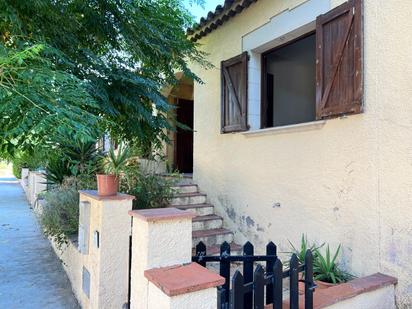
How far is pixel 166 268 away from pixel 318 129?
10.2 feet

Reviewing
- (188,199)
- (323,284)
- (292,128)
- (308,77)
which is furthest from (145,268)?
(308,77)

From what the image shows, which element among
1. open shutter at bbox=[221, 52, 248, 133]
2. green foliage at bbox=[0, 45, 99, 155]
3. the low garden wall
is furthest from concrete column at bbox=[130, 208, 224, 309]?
open shutter at bbox=[221, 52, 248, 133]

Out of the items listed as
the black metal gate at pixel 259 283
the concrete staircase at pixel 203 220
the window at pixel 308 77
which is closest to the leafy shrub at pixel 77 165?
the concrete staircase at pixel 203 220

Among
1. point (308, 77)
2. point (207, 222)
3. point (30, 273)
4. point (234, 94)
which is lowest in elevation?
point (30, 273)

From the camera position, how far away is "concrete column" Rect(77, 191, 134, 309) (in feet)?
10.7

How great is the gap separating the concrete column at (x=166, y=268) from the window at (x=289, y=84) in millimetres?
3959

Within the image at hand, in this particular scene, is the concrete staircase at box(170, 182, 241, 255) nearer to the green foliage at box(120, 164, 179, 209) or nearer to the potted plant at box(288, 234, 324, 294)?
the green foliage at box(120, 164, 179, 209)

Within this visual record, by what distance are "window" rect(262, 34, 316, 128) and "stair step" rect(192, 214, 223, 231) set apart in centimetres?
202

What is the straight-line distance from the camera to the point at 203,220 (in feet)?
20.3

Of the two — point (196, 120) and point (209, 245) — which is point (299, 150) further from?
point (196, 120)

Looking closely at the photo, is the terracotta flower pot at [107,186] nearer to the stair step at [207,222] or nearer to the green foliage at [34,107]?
the green foliage at [34,107]

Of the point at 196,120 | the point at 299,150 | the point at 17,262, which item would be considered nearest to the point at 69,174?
the point at 17,262

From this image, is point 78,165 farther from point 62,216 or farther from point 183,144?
point 183,144

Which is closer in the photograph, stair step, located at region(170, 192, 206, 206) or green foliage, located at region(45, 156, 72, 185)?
stair step, located at region(170, 192, 206, 206)
